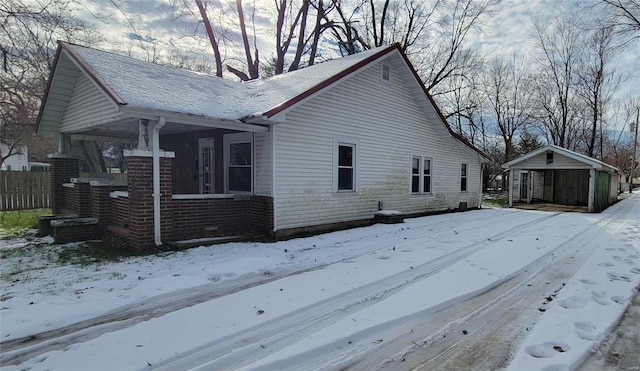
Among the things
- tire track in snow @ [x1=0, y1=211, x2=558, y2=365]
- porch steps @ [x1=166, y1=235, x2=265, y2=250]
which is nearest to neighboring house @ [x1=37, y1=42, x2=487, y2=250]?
porch steps @ [x1=166, y1=235, x2=265, y2=250]

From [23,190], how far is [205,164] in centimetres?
921

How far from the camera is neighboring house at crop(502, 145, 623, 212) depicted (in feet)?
59.2

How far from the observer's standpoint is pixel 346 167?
10.6m

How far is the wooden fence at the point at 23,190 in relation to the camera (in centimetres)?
1428

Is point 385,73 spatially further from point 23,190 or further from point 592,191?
point 23,190

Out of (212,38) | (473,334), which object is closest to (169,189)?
(473,334)

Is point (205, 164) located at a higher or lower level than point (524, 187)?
higher

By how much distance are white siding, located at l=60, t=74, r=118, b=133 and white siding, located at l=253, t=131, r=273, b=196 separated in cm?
314

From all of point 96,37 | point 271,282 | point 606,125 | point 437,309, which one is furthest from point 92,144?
point 606,125

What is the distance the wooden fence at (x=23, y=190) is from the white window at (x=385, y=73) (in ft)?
46.5

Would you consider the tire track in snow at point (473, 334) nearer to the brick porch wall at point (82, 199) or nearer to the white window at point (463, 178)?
the brick porch wall at point (82, 199)

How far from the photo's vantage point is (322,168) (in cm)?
980

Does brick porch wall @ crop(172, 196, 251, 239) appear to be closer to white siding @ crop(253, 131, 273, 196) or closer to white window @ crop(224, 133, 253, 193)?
white siding @ crop(253, 131, 273, 196)

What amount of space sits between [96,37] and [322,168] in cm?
1308
